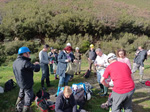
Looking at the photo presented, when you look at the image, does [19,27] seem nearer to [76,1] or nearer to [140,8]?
[76,1]

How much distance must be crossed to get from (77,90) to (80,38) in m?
12.7

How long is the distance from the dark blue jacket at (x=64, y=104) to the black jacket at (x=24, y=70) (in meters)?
0.93

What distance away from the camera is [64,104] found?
297 centimetres

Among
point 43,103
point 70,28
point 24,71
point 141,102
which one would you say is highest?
point 70,28

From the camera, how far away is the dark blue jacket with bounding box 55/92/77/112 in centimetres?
288

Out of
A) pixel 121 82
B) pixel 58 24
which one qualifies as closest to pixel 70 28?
pixel 58 24

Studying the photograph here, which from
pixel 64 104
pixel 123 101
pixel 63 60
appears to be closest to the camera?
→ pixel 123 101

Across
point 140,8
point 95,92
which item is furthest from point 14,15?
point 140,8

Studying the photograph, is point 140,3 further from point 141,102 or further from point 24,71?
point 24,71

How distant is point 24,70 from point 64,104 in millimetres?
1318

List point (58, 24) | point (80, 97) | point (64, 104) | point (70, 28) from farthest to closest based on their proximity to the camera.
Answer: point (70, 28) → point (58, 24) → point (80, 97) → point (64, 104)

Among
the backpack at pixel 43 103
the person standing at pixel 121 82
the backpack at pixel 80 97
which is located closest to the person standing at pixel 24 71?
the backpack at pixel 43 103

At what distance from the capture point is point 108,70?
2.79m

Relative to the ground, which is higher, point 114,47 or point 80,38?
point 80,38
